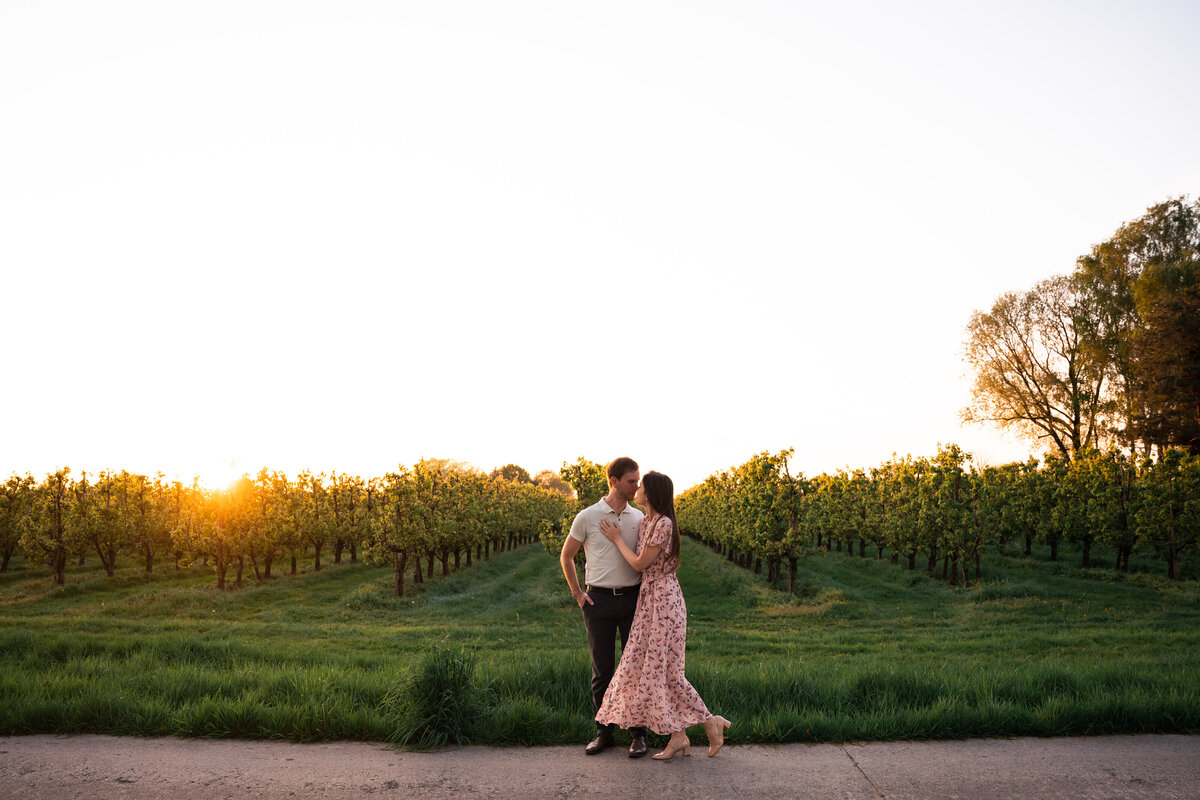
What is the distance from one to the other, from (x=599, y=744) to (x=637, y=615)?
995mm

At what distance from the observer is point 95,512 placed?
97.3ft

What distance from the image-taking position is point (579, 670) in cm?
651

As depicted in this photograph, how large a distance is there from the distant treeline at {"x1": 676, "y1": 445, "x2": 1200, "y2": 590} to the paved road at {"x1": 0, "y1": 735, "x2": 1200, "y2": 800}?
1995cm

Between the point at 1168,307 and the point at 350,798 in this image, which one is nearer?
the point at 350,798

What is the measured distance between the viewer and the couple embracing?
16.3ft

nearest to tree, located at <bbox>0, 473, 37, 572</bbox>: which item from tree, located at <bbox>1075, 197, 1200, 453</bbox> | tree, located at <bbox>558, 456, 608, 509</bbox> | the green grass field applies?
the green grass field

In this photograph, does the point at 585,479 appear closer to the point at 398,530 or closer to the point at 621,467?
the point at 398,530

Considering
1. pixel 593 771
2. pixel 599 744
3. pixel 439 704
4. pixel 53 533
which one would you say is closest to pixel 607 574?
pixel 599 744

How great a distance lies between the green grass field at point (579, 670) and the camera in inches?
213

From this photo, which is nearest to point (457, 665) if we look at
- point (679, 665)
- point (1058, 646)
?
point (679, 665)

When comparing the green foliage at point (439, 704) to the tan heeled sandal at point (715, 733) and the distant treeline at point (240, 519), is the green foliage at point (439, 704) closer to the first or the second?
the tan heeled sandal at point (715, 733)

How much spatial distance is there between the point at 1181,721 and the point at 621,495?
4997 mm

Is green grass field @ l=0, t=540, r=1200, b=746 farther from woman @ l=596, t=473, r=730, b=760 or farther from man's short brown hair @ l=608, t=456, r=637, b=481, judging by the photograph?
man's short brown hair @ l=608, t=456, r=637, b=481

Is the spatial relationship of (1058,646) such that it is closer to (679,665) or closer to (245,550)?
(679,665)
